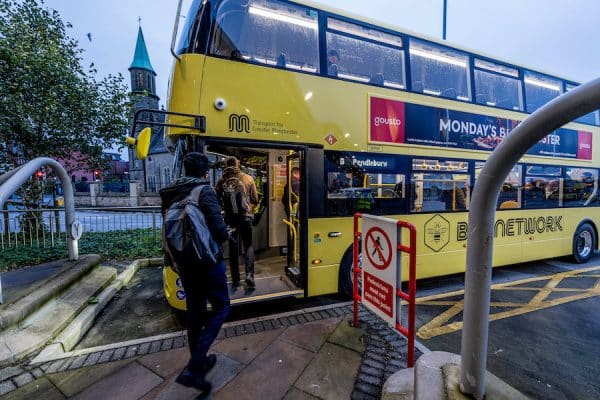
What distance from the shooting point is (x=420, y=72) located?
4918mm

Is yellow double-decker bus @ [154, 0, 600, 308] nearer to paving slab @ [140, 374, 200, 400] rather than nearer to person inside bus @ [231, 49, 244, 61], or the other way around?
person inside bus @ [231, 49, 244, 61]

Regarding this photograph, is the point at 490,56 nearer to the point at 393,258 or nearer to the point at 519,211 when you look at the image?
the point at 519,211

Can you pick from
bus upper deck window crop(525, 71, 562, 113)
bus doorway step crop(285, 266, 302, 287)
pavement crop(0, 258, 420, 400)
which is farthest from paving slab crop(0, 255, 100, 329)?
bus upper deck window crop(525, 71, 562, 113)

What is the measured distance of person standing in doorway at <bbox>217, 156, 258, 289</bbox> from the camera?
4.22 metres

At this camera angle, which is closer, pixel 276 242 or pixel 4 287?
pixel 4 287

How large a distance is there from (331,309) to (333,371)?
1356mm

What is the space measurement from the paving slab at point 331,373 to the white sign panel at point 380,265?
59 cm

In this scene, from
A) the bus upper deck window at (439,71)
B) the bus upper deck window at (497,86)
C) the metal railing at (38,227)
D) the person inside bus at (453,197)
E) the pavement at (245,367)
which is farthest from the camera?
the metal railing at (38,227)

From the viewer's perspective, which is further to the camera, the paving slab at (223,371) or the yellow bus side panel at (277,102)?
the yellow bus side panel at (277,102)

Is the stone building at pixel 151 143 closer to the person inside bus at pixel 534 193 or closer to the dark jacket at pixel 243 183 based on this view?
the dark jacket at pixel 243 183

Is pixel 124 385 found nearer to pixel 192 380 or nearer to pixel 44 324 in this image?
pixel 192 380

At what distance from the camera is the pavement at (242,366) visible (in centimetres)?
254

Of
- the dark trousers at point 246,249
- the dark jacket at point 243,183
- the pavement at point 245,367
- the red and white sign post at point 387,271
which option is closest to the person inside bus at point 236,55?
A: the dark jacket at point 243,183

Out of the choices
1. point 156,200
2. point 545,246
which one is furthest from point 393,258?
point 156,200
